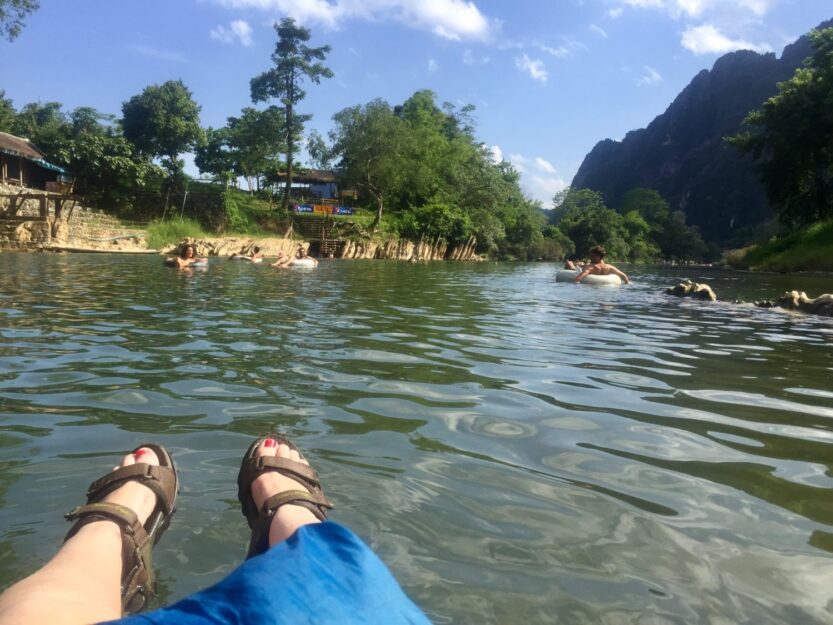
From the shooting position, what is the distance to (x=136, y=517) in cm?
187

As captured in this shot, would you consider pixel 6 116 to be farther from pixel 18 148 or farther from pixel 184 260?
pixel 184 260

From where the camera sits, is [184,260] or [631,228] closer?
[184,260]

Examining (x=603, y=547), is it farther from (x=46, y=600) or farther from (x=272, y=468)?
(x=46, y=600)

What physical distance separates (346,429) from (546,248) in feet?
189

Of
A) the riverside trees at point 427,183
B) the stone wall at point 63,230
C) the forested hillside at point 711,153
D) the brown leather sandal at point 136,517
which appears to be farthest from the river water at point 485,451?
the forested hillside at point 711,153

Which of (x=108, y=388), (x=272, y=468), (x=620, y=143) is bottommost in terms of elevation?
(x=108, y=388)

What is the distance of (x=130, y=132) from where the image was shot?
41.6 meters

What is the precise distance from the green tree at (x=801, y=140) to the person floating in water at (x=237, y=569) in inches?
1255

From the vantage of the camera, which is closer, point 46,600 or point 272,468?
point 46,600

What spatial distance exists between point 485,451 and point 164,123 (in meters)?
43.9

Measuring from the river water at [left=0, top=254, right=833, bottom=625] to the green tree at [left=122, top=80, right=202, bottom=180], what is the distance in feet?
128

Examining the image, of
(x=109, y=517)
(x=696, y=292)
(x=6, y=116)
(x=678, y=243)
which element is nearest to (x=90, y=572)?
(x=109, y=517)

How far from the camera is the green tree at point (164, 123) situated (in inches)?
1604

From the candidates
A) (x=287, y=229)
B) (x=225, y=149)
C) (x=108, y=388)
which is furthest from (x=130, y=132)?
(x=108, y=388)
